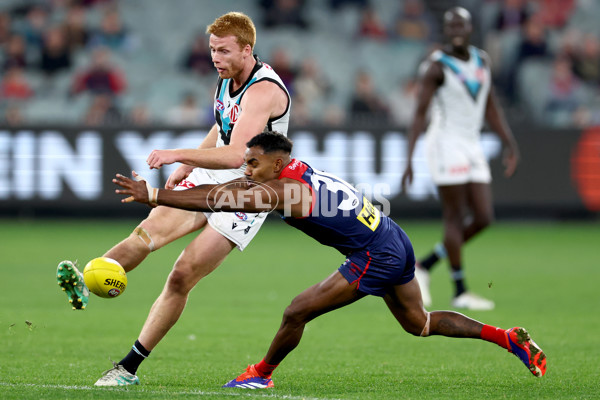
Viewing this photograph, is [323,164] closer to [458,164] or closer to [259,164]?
[458,164]

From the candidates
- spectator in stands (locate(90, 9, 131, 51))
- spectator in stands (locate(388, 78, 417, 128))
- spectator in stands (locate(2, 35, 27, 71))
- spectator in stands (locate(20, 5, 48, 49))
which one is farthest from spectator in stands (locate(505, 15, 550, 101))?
spectator in stands (locate(2, 35, 27, 71))

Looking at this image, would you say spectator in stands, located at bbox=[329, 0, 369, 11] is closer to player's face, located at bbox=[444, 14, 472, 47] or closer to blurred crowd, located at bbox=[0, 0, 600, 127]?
blurred crowd, located at bbox=[0, 0, 600, 127]

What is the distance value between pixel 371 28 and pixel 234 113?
51.3 ft

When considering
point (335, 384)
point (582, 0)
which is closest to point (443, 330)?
point (335, 384)

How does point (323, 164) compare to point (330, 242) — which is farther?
point (323, 164)

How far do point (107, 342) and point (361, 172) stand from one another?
9815mm

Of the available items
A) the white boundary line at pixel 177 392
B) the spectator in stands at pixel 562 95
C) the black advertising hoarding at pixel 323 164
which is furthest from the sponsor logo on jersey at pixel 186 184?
the spectator in stands at pixel 562 95

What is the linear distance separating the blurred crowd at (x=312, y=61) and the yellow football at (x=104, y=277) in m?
12.5

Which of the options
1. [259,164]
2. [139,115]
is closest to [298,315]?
[259,164]

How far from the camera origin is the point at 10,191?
56.4 feet

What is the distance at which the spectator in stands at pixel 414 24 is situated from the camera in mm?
21516

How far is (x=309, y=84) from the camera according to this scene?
64.3 ft

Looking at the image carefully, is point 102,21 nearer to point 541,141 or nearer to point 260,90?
point 541,141

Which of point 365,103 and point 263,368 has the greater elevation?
point 365,103
